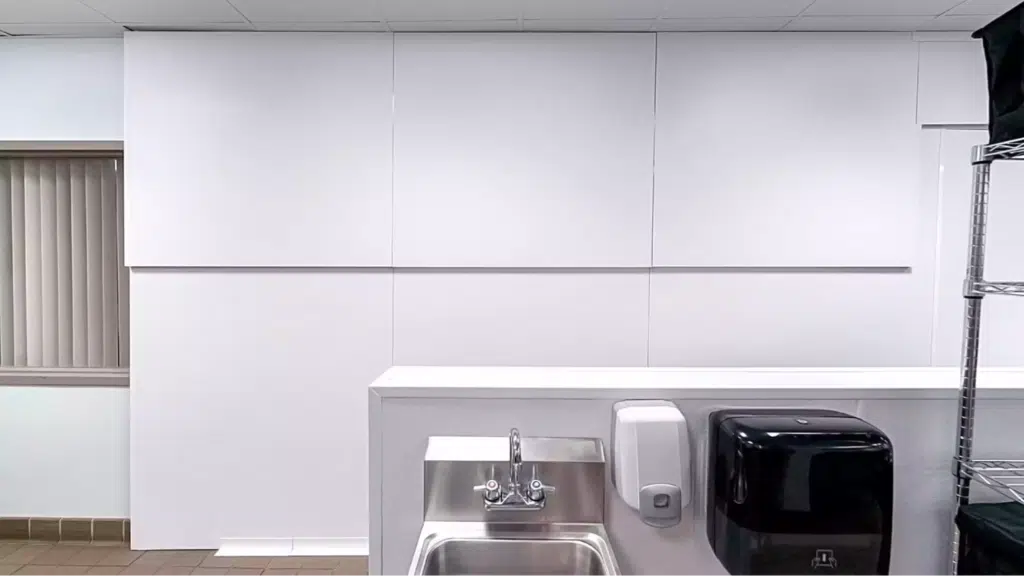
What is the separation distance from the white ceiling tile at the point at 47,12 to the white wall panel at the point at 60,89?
6.8 inches

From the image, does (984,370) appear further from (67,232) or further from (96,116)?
(67,232)

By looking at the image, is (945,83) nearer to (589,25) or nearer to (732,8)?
(732,8)

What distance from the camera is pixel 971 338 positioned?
1.21 metres

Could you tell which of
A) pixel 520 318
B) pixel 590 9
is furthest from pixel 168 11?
pixel 520 318

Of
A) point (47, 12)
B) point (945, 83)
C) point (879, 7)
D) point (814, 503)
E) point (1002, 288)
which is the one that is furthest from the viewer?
point (945, 83)

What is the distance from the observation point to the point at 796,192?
97.8 inches

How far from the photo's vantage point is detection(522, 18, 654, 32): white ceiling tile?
237cm

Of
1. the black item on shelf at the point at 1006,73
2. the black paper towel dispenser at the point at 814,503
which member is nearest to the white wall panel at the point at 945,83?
the black item on shelf at the point at 1006,73

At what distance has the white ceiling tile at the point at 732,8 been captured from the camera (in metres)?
2.20

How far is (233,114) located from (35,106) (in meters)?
1.02

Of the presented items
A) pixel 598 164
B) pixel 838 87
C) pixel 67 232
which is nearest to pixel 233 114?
pixel 67 232

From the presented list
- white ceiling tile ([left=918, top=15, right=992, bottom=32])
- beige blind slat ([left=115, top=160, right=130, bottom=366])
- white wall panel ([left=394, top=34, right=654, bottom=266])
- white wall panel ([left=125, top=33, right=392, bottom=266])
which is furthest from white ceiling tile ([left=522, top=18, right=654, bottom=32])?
beige blind slat ([left=115, top=160, right=130, bottom=366])

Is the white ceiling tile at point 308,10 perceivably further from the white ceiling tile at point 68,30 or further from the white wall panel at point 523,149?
the white ceiling tile at point 68,30

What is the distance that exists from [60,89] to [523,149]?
2.21 meters
